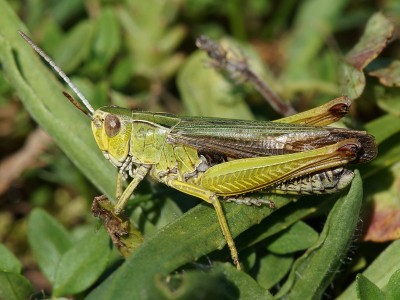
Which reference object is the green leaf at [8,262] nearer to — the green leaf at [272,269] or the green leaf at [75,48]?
the green leaf at [272,269]

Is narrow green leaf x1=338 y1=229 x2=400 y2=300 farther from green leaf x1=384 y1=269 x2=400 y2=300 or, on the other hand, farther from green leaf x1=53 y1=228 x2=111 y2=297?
green leaf x1=53 y1=228 x2=111 y2=297

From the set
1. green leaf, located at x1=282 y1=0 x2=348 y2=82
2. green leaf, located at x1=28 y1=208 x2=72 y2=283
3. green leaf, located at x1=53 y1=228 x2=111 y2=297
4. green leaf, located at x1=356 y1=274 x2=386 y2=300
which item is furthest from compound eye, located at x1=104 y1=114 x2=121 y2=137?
green leaf, located at x1=282 y1=0 x2=348 y2=82

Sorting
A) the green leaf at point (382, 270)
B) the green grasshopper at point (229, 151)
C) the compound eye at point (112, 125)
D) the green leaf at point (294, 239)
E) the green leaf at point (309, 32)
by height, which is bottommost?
the green leaf at point (309, 32)

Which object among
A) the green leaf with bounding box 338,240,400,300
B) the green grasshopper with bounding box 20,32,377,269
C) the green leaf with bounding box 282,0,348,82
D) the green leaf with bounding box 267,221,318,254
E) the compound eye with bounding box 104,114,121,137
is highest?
the compound eye with bounding box 104,114,121,137

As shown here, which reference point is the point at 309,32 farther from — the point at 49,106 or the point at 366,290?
the point at 366,290

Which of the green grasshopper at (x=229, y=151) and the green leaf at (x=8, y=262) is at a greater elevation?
the green leaf at (x=8, y=262)

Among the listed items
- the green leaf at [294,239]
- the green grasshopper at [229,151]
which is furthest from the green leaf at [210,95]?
the green leaf at [294,239]
